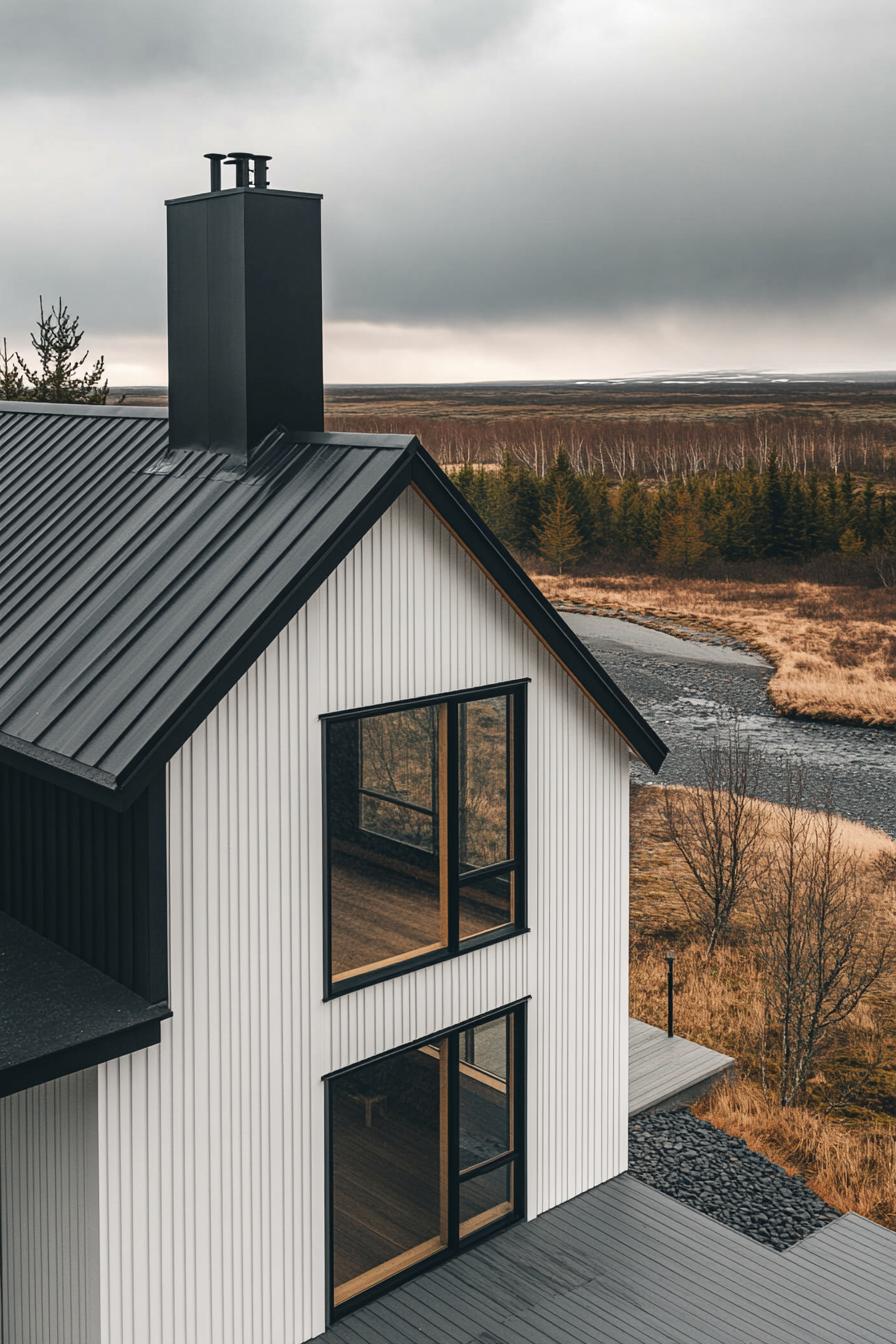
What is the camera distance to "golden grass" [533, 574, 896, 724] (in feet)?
125

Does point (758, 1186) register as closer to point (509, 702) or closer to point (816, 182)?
point (509, 702)

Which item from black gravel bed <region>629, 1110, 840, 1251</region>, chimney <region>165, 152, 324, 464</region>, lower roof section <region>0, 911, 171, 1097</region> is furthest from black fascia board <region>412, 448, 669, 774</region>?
black gravel bed <region>629, 1110, 840, 1251</region>

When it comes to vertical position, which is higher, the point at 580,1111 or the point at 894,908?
the point at 580,1111

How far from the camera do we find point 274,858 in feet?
24.7

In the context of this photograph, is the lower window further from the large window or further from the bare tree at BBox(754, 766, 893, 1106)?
the bare tree at BBox(754, 766, 893, 1106)

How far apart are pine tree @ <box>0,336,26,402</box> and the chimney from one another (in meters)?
24.0

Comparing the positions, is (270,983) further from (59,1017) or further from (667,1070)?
(667,1070)

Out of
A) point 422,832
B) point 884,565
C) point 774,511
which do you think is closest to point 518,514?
point 774,511

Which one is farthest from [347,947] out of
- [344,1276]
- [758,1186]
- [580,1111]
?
[758,1186]

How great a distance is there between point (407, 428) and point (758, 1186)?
4260 inches

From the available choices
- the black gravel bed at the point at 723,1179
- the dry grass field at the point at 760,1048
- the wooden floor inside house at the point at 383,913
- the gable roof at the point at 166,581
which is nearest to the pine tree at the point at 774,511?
the dry grass field at the point at 760,1048

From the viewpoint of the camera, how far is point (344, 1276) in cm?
826

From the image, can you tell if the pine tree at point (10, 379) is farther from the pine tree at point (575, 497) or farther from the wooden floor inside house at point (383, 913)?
the pine tree at point (575, 497)

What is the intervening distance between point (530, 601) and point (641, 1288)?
456cm
